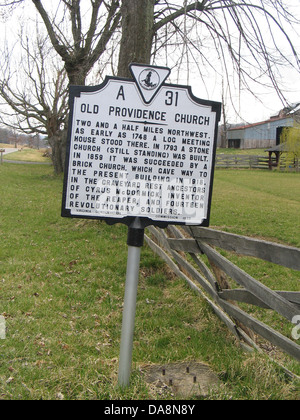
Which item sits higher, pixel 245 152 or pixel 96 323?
pixel 245 152

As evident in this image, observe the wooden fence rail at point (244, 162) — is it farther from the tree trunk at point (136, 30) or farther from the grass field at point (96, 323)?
the tree trunk at point (136, 30)

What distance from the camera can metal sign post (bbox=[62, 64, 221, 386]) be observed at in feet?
9.53

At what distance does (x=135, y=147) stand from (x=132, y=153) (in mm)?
51

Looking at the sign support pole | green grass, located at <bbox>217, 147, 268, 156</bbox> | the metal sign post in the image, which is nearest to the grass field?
the sign support pole

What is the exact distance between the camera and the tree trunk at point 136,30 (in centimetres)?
733

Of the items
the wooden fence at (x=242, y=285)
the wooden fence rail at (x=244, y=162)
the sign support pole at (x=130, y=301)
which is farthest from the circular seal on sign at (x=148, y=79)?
the wooden fence rail at (x=244, y=162)

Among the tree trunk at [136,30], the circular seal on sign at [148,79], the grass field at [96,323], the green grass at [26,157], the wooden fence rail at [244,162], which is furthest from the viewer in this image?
the green grass at [26,157]

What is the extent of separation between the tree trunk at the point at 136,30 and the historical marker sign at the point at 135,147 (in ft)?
16.4

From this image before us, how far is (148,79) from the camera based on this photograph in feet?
9.50

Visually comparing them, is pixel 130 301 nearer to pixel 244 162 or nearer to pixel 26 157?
pixel 244 162

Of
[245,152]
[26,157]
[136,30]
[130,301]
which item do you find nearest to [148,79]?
[130,301]

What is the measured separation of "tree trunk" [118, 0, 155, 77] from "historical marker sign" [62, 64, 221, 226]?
16.4ft

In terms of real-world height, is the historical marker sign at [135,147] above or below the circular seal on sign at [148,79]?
below
